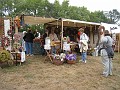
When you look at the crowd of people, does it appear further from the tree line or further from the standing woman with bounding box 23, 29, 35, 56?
the tree line

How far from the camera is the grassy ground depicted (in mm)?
7777

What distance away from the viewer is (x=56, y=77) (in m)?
8.71

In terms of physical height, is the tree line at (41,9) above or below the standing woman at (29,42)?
above

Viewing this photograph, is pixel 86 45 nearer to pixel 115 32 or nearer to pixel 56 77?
pixel 56 77

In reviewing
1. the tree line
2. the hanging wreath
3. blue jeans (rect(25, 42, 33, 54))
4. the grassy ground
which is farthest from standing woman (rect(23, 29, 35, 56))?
the tree line

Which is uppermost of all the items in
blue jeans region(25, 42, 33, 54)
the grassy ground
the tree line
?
the tree line

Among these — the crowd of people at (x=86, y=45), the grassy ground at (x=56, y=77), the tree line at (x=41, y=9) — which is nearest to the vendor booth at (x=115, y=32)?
the crowd of people at (x=86, y=45)

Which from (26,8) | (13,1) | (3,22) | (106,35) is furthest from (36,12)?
(106,35)

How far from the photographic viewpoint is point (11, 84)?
312 inches

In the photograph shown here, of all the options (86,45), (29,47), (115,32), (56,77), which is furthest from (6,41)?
(115,32)

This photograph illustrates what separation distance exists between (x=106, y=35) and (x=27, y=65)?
12.0 ft

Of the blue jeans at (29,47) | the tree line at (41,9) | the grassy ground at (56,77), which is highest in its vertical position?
the tree line at (41,9)

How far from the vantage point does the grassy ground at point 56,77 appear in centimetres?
778

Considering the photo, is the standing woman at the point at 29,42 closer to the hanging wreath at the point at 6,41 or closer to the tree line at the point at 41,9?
the hanging wreath at the point at 6,41
